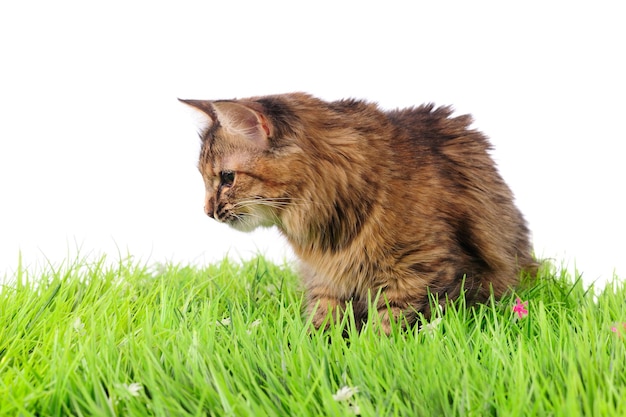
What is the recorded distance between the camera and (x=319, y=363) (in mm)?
2891

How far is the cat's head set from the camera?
11.5 feet

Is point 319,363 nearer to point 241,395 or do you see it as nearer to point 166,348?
point 241,395

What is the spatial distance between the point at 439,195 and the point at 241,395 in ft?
5.21

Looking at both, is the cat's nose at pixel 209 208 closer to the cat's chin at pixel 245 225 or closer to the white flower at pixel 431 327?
the cat's chin at pixel 245 225

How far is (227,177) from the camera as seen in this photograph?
3.65 m

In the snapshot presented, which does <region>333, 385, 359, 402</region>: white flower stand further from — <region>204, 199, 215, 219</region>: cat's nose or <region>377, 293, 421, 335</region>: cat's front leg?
<region>204, 199, 215, 219</region>: cat's nose

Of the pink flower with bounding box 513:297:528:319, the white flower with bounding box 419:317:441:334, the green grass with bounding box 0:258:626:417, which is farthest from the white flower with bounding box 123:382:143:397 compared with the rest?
the pink flower with bounding box 513:297:528:319

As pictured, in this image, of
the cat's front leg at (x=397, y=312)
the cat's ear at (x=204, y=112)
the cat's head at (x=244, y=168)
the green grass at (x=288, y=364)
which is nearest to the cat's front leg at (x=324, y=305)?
the green grass at (x=288, y=364)

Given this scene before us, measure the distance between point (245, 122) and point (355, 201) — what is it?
66 centimetres

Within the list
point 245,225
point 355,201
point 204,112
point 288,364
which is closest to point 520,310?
point 355,201

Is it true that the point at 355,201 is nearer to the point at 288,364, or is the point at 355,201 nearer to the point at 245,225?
the point at 245,225

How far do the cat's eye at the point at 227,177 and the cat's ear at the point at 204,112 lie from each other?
12.5 inches

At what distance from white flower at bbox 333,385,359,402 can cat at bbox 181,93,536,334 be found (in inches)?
35.1

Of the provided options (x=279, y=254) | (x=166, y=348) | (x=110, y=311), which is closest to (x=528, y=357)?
(x=166, y=348)
